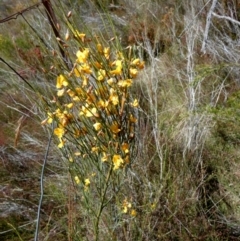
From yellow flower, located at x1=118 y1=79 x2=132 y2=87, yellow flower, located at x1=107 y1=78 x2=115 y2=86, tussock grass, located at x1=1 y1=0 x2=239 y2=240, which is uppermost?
yellow flower, located at x1=107 y1=78 x2=115 y2=86

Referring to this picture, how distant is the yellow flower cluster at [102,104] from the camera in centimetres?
117

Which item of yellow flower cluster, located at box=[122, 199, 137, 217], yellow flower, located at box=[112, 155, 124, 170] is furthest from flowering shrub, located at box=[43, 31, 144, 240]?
yellow flower cluster, located at box=[122, 199, 137, 217]

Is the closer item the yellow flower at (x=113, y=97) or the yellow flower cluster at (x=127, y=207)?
the yellow flower at (x=113, y=97)

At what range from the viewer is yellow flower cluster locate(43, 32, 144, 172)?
1175mm

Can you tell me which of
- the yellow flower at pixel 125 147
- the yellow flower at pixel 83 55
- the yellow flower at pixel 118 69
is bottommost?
the yellow flower at pixel 125 147

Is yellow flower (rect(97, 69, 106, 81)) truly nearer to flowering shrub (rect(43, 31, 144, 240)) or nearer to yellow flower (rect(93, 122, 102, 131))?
flowering shrub (rect(43, 31, 144, 240))

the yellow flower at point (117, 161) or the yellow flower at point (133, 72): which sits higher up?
the yellow flower at point (133, 72)

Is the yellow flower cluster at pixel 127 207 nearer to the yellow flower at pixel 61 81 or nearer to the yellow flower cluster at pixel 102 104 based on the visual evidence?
the yellow flower cluster at pixel 102 104

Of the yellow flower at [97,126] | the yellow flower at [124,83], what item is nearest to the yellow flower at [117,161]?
the yellow flower at [97,126]

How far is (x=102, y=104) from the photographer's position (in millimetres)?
1188

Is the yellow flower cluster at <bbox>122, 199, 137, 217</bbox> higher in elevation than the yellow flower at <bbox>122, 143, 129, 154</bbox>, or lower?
lower

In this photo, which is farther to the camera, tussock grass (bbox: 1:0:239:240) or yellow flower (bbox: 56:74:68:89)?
tussock grass (bbox: 1:0:239:240)

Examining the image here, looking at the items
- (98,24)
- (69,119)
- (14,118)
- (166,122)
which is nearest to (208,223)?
(166,122)

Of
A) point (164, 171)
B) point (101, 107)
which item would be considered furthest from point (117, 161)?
point (164, 171)
